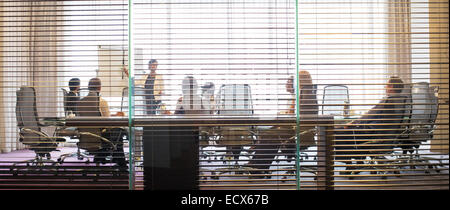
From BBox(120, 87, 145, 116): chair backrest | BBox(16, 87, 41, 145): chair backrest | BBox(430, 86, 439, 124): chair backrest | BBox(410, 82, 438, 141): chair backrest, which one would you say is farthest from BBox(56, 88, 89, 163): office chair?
BBox(430, 86, 439, 124): chair backrest

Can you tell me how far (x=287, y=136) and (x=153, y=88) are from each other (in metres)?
1.06

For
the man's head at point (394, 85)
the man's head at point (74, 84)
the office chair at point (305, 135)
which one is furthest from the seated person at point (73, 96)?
the man's head at point (394, 85)

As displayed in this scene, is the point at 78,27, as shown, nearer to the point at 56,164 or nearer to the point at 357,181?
the point at 56,164

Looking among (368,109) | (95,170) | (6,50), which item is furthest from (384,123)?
(6,50)

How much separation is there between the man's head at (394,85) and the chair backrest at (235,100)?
3.38 feet

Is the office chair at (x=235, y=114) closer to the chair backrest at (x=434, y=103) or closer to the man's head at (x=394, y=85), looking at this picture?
the man's head at (x=394, y=85)

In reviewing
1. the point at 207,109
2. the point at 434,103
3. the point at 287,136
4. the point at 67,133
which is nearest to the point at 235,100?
the point at 207,109

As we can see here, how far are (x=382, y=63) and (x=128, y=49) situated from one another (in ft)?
6.18

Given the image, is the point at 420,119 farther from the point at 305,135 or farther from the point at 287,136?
the point at 287,136

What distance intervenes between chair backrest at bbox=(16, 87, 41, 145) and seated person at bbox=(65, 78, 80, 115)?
0.26 metres

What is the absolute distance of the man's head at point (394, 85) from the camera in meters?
2.84

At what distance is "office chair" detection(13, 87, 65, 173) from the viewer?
289 cm
